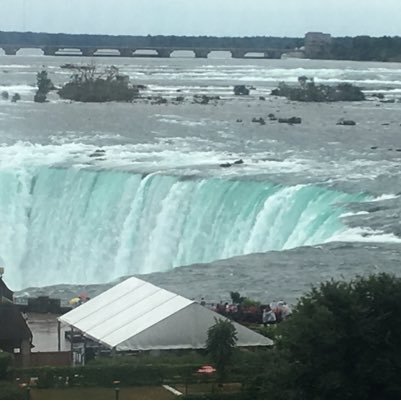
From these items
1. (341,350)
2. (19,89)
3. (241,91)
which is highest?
(341,350)

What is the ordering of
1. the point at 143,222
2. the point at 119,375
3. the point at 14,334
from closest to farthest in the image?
1. the point at 119,375
2. the point at 14,334
3. the point at 143,222

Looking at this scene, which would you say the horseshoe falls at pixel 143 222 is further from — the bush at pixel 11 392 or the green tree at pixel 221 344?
the bush at pixel 11 392

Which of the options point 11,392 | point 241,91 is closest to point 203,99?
point 241,91

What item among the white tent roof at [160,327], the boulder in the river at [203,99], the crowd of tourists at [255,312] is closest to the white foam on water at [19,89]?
the boulder in the river at [203,99]

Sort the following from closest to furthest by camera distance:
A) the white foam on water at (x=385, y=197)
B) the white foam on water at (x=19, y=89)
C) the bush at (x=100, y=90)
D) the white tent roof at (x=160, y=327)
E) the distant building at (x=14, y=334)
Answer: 1. the white tent roof at (x=160, y=327)
2. the distant building at (x=14, y=334)
3. the white foam on water at (x=385, y=197)
4. the bush at (x=100, y=90)
5. the white foam on water at (x=19, y=89)

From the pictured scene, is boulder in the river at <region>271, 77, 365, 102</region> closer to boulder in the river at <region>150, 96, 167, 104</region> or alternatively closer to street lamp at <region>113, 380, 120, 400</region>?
boulder in the river at <region>150, 96, 167, 104</region>

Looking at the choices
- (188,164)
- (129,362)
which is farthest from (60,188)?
(129,362)

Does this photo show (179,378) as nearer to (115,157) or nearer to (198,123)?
(115,157)

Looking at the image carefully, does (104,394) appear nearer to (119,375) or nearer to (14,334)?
(119,375)
